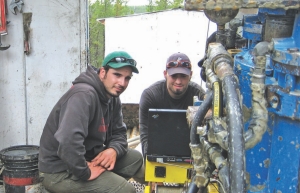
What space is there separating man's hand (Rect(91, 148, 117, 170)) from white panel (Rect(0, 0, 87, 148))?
1402 mm

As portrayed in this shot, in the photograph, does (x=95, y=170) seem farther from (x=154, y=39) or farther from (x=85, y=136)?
(x=154, y=39)

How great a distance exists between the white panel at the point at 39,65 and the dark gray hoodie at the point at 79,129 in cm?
111

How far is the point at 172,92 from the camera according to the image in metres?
4.15

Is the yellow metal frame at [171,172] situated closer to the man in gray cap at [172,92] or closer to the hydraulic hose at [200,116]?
the man in gray cap at [172,92]

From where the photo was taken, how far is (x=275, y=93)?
1521 mm

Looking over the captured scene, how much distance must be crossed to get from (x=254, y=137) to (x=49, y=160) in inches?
84.9

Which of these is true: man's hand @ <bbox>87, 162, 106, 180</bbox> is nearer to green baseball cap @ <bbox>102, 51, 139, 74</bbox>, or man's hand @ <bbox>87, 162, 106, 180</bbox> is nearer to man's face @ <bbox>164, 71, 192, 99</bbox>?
green baseball cap @ <bbox>102, 51, 139, 74</bbox>

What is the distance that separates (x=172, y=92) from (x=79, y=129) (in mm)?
1350

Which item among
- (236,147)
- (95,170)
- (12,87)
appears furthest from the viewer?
(12,87)

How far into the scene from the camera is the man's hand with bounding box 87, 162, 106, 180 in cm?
327

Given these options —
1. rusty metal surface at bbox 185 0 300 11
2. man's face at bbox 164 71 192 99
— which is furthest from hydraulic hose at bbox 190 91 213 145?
man's face at bbox 164 71 192 99

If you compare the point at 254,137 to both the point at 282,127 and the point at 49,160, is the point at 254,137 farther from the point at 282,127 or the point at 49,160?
the point at 49,160

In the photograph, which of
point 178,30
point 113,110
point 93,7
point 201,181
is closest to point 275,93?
point 201,181

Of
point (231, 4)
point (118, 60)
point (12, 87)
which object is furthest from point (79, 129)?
point (12, 87)
